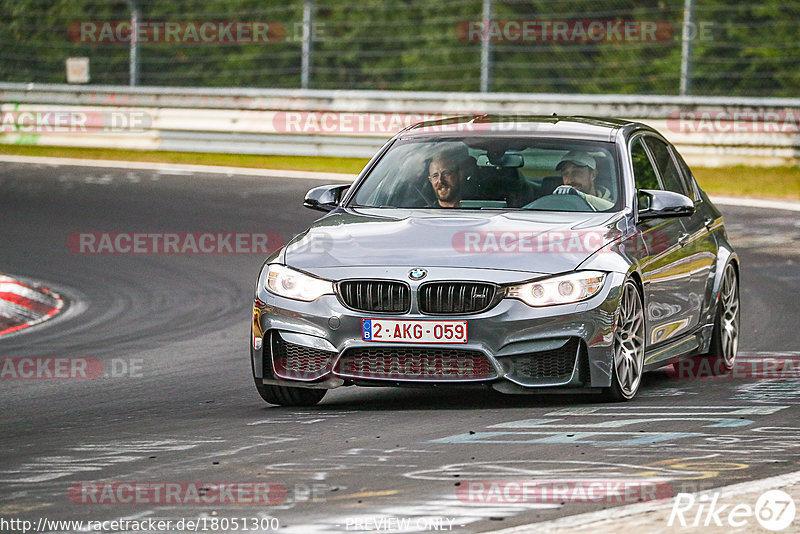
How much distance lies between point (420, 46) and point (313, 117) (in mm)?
7742

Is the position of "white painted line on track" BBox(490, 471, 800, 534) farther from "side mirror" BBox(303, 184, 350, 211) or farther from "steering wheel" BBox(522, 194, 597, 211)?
"side mirror" BBox(303, 184, 350, 211)

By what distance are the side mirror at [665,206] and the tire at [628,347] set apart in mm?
603

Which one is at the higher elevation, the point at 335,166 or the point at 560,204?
the point at 560,204

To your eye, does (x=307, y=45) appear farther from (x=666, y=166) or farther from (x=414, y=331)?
(x=414, y=331)

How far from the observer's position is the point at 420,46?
109 feet

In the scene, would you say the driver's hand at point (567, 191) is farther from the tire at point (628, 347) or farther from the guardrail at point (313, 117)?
the guardrail at point (313, 117)

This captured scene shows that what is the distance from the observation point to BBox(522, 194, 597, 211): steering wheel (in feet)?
31.0

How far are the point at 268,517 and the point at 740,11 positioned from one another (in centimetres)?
2408

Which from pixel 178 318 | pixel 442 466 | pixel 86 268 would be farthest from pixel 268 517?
pixel 86 268

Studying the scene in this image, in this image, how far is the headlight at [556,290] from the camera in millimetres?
8414

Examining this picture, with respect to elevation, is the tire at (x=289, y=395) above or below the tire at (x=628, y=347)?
below
